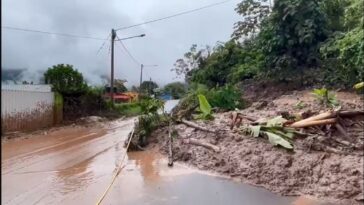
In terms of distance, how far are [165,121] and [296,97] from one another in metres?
4.93

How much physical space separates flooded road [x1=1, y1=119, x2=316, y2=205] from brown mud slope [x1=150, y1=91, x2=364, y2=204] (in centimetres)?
38

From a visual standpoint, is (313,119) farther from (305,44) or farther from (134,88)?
(134,88)

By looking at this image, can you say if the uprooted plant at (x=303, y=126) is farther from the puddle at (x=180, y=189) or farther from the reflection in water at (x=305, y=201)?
the reflection in water at (x=305, y=201)

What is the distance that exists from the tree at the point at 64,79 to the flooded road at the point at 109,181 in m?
11.7

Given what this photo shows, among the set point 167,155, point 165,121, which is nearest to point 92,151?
point 165,121

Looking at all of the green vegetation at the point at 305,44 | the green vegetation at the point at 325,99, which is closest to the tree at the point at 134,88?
the green vegetation at the point at 305,44

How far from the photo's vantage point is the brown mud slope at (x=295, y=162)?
7543mm

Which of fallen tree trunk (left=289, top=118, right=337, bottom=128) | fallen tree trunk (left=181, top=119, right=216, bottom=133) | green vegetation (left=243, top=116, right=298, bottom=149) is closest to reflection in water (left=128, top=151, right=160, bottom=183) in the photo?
fallen tree trunk (left=181, top=119, right=216, bottom=133)

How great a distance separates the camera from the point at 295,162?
28.2 feet

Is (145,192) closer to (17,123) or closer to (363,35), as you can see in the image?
(363,35)

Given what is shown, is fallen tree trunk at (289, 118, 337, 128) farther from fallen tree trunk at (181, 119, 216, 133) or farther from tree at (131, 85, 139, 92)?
tree at (131, 85, 139, 92)

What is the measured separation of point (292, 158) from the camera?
28.7ft

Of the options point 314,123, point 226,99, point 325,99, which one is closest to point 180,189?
point 314,123

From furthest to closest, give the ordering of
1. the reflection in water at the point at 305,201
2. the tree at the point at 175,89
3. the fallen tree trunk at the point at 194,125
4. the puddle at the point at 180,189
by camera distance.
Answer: the tree at the point at 175,89, the fallen tree trunk at the point at 194,125, the puddle at the point at 180,189, the reflection in water at the point at 305,201
